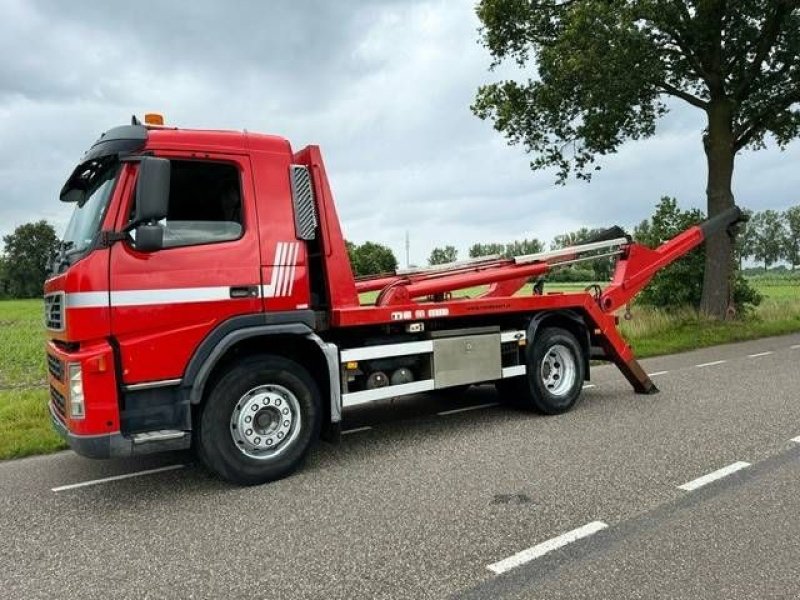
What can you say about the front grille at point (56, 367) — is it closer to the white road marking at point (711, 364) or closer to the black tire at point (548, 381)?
the black tire at point (548, 381)

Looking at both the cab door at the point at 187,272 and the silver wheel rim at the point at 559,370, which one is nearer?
the cab door at the point at 187,272

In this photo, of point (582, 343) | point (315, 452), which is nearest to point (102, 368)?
point (315, 452)

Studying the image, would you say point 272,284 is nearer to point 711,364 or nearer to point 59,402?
point 59,402

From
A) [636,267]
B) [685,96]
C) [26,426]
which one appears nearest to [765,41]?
[685,96]

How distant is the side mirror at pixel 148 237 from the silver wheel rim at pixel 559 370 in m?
4.54

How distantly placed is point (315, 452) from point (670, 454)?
315 cm

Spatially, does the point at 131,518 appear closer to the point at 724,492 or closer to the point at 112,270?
the point at 112,270

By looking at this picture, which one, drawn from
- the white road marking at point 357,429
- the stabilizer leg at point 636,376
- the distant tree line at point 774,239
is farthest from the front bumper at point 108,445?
the distant tree line at point 774,239

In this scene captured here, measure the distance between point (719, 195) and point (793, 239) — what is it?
13447cm

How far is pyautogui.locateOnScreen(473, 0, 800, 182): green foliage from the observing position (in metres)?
13.5

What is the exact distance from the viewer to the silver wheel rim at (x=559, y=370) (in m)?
7.39

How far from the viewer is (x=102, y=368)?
4.41 m

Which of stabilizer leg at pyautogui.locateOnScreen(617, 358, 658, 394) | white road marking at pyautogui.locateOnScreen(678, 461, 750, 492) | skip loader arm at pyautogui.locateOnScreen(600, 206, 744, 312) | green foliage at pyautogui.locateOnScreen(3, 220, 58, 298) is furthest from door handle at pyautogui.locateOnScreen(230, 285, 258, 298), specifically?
green foliage at pyautogui.locateOnScreen(3, 220, 58, 298)

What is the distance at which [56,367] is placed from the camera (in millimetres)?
4918
